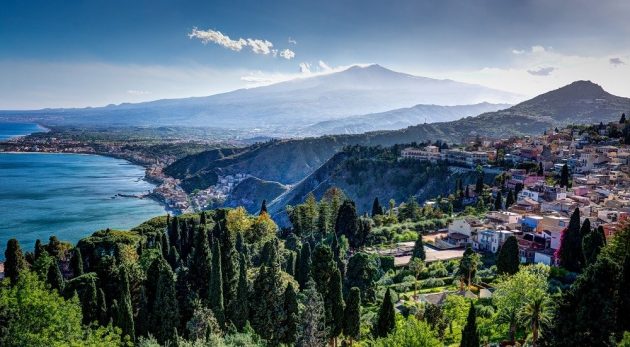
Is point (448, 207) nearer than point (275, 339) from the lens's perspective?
No

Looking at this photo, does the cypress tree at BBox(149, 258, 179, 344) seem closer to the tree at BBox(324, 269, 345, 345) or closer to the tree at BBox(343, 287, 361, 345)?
the tree at BBox(324, 269, 345, 345)

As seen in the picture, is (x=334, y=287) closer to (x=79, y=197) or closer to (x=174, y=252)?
(x=174, y=252)

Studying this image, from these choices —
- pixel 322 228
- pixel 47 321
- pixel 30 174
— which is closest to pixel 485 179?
pixel 322 228

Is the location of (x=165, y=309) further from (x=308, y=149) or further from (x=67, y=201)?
(x=308, y=149)

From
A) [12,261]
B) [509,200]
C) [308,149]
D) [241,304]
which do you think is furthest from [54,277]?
[308,149]

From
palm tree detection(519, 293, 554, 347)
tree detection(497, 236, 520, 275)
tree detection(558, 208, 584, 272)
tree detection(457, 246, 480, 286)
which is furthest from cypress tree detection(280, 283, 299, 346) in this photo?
tree detection(558, 208, 584, 272)

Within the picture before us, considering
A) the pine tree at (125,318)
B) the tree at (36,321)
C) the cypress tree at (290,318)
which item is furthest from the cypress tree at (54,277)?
the cypress tree at (290,318)
